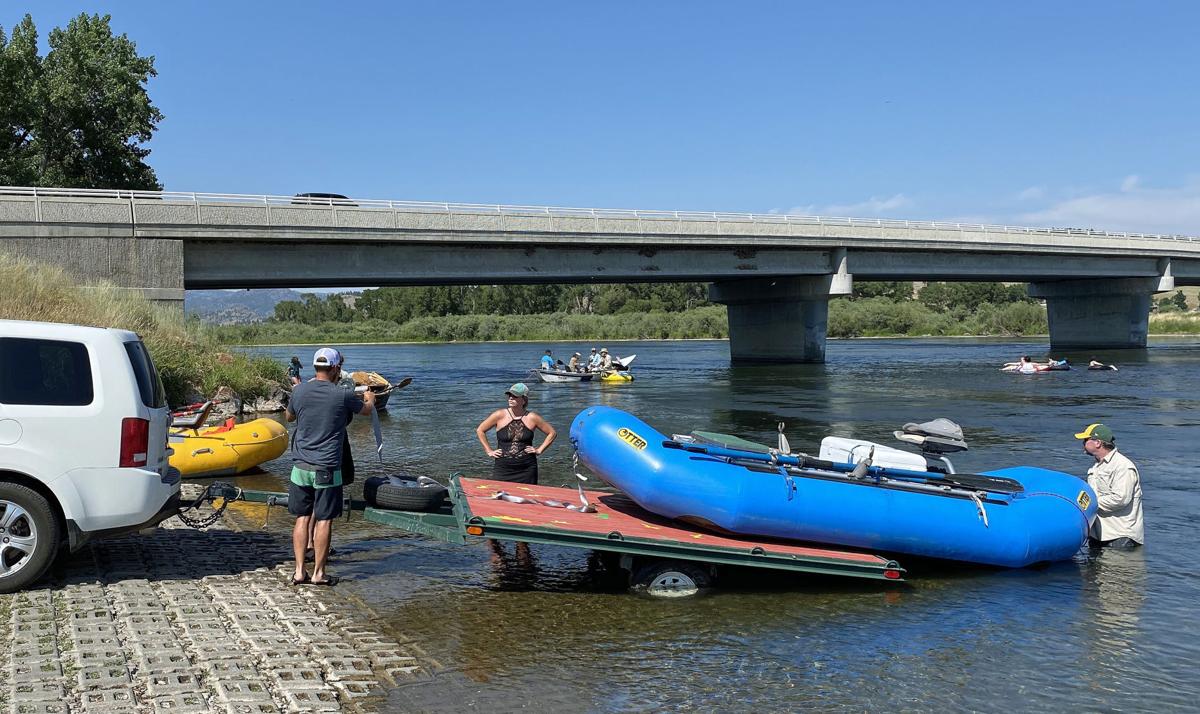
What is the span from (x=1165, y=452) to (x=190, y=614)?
17691 millimetres

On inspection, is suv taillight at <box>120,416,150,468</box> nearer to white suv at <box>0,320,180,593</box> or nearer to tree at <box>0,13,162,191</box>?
white suv at <box>0,320,180,593</box>

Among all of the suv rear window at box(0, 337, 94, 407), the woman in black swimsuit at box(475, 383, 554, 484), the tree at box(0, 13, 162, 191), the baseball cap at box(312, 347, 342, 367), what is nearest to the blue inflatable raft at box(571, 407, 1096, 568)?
the woman in black swimsuit at box(475, 383, 554, 484)

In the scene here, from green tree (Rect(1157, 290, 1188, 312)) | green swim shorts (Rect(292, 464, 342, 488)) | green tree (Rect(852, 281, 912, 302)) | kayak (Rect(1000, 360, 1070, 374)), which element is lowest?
kayak (Rect(1000, 360, 1070, 374))

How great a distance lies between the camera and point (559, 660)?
22.0 ft

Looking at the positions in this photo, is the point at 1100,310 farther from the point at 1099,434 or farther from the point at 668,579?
the point at 668,579

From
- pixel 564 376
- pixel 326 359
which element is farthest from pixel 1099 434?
pixel 564 376

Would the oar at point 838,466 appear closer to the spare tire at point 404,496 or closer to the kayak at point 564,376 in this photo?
the spare tire at point 404,496

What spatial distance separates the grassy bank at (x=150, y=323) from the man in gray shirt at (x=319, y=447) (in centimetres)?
1549

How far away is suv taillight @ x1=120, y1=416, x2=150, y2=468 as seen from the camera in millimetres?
7203

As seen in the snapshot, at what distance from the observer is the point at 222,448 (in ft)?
48.3

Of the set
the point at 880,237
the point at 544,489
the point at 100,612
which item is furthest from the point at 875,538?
the point at 880,237

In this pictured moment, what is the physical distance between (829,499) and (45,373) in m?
6.53

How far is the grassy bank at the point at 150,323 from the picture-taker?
22.1 m

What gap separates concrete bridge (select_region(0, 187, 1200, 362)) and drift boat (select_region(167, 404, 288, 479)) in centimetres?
1860
